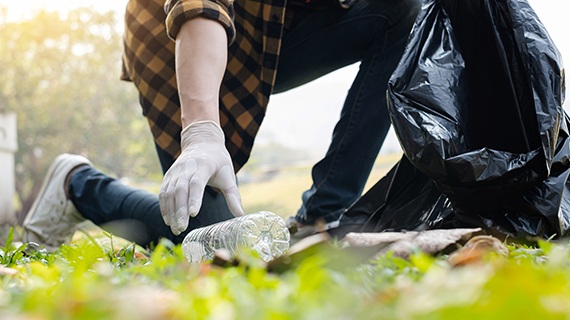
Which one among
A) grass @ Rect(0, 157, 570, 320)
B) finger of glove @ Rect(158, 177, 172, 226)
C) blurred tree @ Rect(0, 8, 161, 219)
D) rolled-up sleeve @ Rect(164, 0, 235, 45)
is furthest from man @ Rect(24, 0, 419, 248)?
blurred tree @ Rect(0, 8, 161, 219)

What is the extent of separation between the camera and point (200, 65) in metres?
1.00

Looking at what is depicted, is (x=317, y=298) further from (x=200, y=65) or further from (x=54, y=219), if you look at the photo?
(x=54, y=219)

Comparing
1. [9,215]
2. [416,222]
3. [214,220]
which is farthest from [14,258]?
[9,215]

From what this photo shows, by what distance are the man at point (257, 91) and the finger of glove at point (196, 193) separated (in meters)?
0.40

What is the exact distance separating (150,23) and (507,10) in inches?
42.2

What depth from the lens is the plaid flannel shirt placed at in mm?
1365

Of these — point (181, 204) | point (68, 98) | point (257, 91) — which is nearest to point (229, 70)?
point (257, 91)

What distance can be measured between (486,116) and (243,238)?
64cm

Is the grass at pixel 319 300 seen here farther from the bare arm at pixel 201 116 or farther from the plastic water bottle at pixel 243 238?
the bare arm at pixel 201 116

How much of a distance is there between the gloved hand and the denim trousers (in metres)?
0.41

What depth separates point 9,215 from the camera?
12.0ft

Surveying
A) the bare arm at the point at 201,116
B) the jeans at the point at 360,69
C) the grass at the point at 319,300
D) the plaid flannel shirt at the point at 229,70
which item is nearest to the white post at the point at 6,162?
the plaid flannel shirt at the point at 229,70

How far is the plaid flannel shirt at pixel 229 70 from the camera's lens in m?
1.37

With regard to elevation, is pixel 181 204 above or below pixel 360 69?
below
